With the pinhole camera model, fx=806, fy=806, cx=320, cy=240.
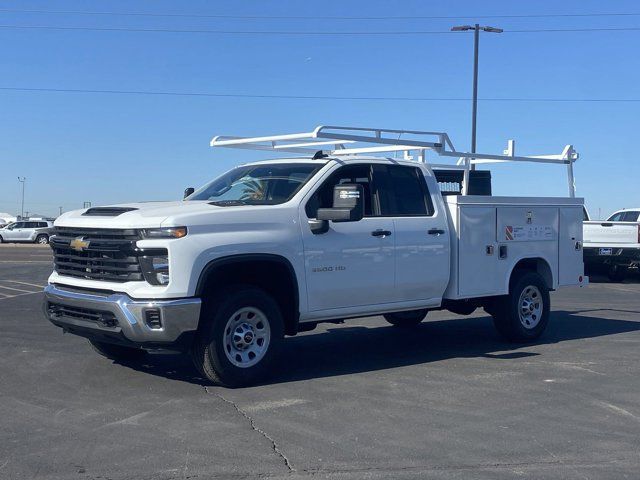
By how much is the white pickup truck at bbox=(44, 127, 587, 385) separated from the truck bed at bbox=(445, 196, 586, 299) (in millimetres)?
23

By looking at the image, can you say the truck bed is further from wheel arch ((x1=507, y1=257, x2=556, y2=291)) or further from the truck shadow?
the truck shadow

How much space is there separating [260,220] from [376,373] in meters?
2.10

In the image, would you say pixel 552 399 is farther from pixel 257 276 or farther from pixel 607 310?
pixel 607 310

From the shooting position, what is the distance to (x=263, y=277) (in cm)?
795

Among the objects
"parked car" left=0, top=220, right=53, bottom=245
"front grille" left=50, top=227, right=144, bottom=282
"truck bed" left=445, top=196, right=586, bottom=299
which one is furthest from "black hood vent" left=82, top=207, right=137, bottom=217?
"parked car" left=0, top=220, right=53, bottom=245

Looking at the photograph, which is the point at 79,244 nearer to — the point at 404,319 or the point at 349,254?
the point at 349,254

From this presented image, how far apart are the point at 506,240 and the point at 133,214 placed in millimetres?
4914

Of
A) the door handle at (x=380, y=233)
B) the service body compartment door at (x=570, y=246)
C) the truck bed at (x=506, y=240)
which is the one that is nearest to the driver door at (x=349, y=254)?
the door handle at (x=380, y=233)

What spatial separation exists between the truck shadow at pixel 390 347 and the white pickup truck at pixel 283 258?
446mm

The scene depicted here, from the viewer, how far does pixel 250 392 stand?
7.43 m

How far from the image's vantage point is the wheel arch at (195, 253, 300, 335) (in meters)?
7.30

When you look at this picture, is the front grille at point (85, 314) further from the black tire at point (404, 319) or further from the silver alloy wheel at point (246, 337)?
the black tire at point (404, 319)

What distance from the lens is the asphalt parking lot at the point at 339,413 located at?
214 inches

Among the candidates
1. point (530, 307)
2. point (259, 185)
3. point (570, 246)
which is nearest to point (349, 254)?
point (259, 185)
